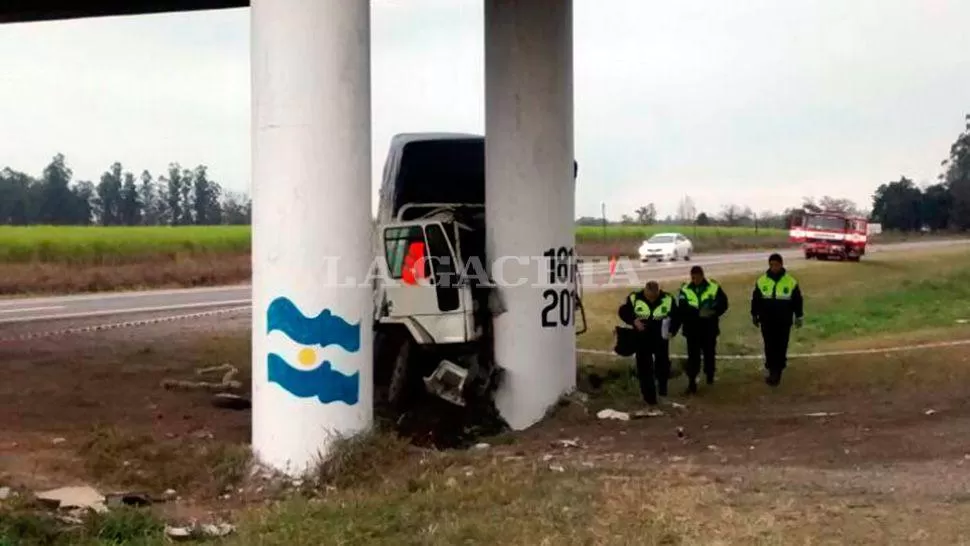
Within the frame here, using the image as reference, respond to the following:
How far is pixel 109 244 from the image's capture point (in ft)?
162

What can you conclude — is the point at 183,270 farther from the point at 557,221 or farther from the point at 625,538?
the point at 625,538

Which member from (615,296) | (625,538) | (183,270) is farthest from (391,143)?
(183,270)

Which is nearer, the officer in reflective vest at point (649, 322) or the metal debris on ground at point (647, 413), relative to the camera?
the metal debris on ground at point (647, 413)

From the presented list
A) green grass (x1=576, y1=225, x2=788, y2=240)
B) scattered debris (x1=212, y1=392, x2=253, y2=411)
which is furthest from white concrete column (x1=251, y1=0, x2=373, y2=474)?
green grass (x1=576, y1=225, x2=788, y2=240)

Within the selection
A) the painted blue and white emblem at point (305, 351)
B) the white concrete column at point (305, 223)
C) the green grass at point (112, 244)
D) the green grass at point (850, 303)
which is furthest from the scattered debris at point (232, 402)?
the green grass at point (112, 244)

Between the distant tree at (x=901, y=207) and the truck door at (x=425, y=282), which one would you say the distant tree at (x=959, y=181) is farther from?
the truck door at (x=425, y=282)

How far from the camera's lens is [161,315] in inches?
1125

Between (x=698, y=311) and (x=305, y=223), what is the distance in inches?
279

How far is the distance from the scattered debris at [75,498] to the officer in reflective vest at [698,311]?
27.9ft

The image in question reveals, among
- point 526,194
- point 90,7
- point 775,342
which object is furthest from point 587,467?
point 90,7

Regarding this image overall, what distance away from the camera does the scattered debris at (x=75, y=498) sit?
30.6 feet

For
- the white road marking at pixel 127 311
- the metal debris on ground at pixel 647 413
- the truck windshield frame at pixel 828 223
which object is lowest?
the metal debris on ground at pixel 647 413

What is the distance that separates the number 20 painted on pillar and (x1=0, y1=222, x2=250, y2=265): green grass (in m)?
32.0

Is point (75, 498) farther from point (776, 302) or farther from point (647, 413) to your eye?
point (776, 302)
